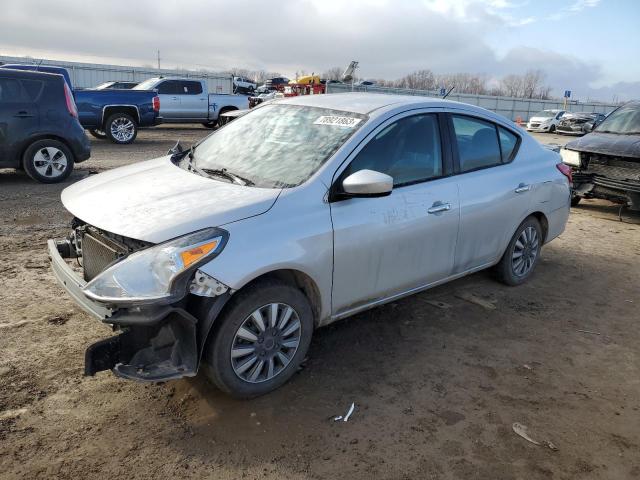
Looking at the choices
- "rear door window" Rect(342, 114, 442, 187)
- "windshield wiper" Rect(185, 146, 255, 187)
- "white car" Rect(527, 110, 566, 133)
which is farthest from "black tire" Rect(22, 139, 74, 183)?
"white car" Rect(527, 110, 566, 133)

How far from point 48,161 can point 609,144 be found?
9112 millimetres

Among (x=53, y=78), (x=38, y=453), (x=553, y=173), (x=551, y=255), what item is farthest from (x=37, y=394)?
(x=53, y=78)

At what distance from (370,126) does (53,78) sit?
7059 mm

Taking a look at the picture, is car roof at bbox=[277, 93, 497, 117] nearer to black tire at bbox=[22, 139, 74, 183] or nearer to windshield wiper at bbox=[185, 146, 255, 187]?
windshield wiper at bbox=[185, 146, 255, 187]

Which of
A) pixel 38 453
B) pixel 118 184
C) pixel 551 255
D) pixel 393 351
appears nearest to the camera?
pixel 38 453

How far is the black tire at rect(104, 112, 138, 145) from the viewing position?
14.5m

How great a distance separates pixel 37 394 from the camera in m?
3.04

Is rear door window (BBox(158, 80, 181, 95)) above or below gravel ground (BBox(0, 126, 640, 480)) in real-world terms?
above

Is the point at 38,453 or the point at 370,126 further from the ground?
the point at 370,126

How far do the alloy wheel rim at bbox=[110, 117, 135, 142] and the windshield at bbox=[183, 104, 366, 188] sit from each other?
1152cm

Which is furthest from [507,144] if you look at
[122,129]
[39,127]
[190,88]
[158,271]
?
[190,88]

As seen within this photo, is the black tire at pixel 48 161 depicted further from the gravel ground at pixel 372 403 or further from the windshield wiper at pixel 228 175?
→ the windshield wiper at pixel 228 175

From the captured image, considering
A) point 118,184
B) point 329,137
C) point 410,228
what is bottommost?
point 410,228

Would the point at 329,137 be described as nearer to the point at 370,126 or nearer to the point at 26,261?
the point at 370,126
